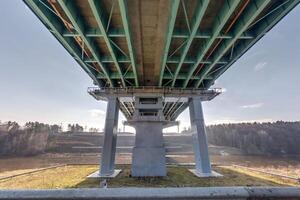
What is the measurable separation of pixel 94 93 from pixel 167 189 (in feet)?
63.5

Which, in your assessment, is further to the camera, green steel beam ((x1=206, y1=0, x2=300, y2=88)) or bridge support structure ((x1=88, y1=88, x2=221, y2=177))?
bridge support structure ((x1=88, y1=88, x2=221, y2=177))

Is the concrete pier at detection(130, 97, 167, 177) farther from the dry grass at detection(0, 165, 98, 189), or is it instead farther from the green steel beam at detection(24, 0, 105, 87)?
the green steel beam at detection(24, 0, 105, 87)

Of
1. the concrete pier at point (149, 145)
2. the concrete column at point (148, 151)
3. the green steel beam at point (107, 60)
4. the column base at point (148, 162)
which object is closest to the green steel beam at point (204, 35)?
the green steel beam at point (107, 60)

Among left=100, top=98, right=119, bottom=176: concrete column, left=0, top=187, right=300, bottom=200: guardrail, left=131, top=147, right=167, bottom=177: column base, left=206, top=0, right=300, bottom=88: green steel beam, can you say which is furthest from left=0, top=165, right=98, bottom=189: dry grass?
left=206, top=0, right=300, bottom=88: green steel beam

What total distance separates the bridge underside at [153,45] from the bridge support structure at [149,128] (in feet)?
0.30

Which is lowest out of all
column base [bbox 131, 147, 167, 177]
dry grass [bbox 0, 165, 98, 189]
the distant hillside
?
dry grass [bbox 0, 165, 98, 189]

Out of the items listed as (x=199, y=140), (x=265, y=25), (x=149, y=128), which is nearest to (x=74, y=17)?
(x=265, y=25)

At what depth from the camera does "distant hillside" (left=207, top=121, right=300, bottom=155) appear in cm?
6270

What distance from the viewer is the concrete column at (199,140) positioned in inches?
730

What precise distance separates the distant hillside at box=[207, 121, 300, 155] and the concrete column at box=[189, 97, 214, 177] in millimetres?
50776

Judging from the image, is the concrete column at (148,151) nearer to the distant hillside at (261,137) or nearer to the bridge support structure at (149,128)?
the bridge support structure at (149,128)

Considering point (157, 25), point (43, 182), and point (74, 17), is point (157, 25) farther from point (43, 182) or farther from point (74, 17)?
point (43, 182)

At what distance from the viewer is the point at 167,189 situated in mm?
1771

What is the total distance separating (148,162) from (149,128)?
3352 millimetres
